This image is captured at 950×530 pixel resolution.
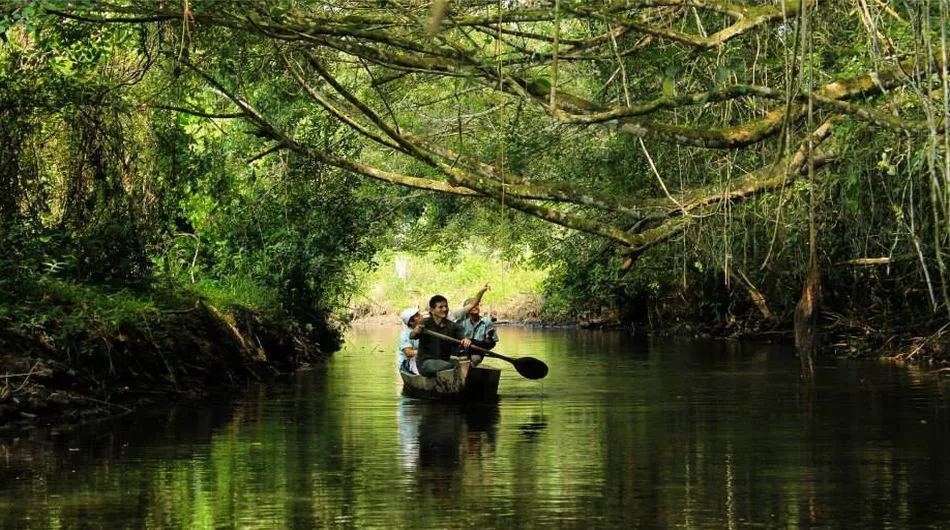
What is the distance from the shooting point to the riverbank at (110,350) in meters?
15.4

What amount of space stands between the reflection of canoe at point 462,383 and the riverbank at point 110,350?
263 cm

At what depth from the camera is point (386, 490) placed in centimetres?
1095

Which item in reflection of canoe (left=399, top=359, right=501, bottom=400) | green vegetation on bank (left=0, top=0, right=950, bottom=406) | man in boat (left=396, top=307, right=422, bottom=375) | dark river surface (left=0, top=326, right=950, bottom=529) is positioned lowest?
dark river surface (left=0, top=326, right=950, bottom=529)

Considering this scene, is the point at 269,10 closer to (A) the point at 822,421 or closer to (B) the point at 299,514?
(B) the point at 299,514

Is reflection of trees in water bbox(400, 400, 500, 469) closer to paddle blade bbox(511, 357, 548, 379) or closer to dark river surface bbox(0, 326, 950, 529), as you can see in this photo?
dark river surface bbox(0, 326, 950, 529)

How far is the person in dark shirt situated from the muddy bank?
2.59m

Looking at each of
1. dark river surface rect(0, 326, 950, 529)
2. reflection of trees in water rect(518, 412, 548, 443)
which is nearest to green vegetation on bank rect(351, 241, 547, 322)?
dark river surface rect(0, 326, 950, 529)

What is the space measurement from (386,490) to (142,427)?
4.92 m

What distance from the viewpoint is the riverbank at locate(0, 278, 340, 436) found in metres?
15.4

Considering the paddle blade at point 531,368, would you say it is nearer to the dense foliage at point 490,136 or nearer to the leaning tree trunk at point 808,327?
the dense foliage at point 490,136

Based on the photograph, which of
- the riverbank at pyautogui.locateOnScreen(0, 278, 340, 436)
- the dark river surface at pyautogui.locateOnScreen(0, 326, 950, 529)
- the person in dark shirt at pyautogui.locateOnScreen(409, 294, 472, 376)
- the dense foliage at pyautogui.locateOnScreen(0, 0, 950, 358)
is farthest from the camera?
the person in dark shirt at pyautogui.locateOnScreen(409, 294, 472, 376)

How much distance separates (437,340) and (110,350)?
13.8ft

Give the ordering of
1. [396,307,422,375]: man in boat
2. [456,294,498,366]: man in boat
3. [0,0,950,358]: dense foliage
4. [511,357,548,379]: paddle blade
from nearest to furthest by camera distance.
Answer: [0,0,950,358]: dense foliage → [396,307,422,375]: man in boat → [511,357,548,379]: paddle blade → [456,294,498,366]: man in boat

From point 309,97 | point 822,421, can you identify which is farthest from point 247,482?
point 309,97
